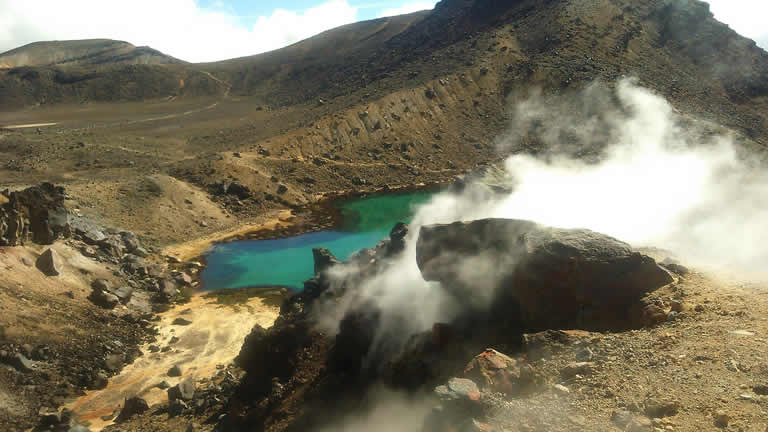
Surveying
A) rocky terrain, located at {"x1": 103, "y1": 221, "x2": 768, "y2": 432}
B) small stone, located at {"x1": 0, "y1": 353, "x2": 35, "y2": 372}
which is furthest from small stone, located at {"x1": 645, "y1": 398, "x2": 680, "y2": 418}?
small stone, located at {"x1": 0, "y1": 353, "x2": 35, "y2": 372}

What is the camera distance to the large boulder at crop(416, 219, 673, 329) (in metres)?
9.52

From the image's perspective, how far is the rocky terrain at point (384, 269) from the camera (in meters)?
7.73

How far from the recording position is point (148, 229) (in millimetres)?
34875

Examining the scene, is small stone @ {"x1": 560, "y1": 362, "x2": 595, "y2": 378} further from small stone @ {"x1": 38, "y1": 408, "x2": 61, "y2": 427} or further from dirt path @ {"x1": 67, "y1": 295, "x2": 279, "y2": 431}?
small stone @ {"x1": 38, "y1": 408, "x2": 61, "y2": 427}

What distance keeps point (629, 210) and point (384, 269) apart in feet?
30.4

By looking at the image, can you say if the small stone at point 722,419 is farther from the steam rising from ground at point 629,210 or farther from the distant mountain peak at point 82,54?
the distant mountain peak at point 82,54

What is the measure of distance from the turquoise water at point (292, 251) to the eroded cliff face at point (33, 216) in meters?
8.80

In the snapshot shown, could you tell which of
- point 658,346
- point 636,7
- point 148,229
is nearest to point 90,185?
point 148,229

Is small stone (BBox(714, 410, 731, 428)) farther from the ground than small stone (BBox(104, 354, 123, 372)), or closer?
farther from the ground

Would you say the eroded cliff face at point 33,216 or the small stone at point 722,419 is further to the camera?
Answer: the eroded cliff face at point 33,216

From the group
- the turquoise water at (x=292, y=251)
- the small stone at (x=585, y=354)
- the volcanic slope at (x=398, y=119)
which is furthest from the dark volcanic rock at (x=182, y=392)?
the volcanic slope at (x=398, y=119)

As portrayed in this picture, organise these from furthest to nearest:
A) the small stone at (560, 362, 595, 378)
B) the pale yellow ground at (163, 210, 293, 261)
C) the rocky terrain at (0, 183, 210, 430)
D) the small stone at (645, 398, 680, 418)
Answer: the pale yellow ground at (163, 210, 293, 261) < the rocky terrain at (0, 183, 210, 430) < the small stone at (560, 362, 595, 378) < the small stone at (645, 398, 680, 418)

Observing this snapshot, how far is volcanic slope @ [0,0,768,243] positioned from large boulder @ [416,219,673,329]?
30.9 metres

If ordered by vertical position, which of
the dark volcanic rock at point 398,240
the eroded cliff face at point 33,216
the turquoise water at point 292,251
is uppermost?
the eroded cliff face at point 33,216
